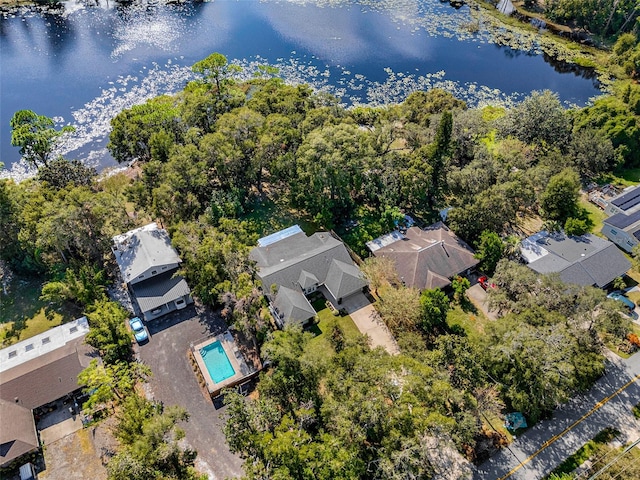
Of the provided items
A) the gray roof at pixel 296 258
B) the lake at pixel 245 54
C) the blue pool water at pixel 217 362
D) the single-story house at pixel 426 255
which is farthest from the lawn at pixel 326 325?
the lake at pixel 245 54

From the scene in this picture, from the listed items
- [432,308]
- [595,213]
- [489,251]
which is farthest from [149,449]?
[595,213]

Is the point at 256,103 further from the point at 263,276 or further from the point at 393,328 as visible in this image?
the point at 393,328

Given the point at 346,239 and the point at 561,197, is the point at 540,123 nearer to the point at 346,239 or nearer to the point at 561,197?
the point at 561,197

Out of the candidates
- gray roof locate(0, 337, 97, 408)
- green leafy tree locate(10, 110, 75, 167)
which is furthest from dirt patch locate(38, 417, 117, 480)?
green leafy tree locate(10, 110, 75, 167)

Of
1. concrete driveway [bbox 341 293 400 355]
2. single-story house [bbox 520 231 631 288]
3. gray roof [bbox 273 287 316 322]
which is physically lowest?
concrete driveway [bbox 341 293 400 355]

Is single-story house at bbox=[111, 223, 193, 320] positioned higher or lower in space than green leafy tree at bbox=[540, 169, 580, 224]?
lower

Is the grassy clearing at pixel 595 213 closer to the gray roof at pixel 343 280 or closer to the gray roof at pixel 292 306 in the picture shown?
the gray roof at pixel 343 280

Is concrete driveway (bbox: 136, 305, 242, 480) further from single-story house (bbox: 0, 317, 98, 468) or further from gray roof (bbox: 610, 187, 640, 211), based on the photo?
gray roof (bbox: 610, 187, 640, 211)
